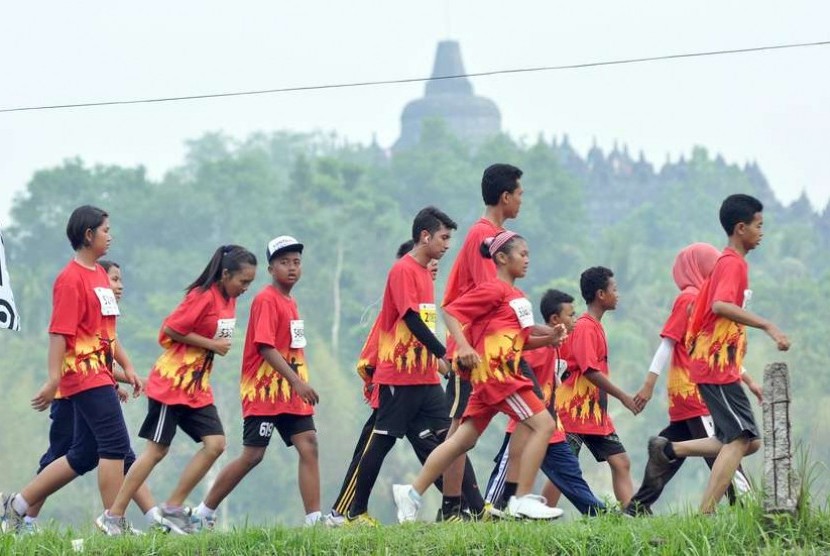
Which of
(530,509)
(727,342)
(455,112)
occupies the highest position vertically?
(455,112)

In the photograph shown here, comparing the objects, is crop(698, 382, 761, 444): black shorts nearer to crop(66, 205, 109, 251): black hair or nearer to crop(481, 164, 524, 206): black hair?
crop(481, 164, 524, 206): black hair

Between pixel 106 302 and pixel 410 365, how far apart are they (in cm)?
170

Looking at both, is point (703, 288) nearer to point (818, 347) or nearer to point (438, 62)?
point (818, 347)

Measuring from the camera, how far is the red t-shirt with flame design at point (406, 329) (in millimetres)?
12016

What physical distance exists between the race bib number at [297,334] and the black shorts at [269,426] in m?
0.41

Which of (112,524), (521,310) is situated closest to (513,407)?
(521,310)

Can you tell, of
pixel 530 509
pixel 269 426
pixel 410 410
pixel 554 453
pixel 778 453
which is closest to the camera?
pixel 778 453

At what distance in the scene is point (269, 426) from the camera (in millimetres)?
12414

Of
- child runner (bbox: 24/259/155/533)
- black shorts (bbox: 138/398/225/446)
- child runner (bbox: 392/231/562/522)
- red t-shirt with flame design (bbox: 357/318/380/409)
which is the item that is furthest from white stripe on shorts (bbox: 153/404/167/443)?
child runner (bbox: 392/231/562/522)

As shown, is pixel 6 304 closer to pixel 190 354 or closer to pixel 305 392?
pixel 190 354

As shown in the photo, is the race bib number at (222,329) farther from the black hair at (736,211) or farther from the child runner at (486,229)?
the black hair at (736,211)

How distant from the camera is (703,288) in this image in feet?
37.7

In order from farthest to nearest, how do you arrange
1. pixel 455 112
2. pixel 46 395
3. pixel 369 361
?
1. pixel 455 112
2. pixel 369 361
3. pixel 46 395

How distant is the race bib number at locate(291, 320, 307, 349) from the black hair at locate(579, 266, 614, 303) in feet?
5.57
